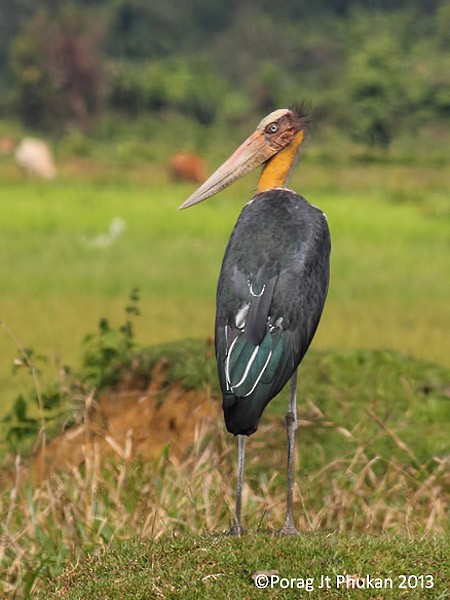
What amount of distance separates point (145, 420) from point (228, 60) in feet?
156

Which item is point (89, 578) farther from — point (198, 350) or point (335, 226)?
point (335, 226)

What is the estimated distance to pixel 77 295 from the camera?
14789 millimetres

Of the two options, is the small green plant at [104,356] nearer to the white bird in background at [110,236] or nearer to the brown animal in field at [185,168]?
the white bird in background at [110,236]

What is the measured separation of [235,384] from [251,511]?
1391 millimetres

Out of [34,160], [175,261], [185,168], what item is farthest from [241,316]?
[34,160]

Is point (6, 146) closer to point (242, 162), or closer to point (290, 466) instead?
point (242, 162)

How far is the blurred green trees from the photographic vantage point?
4056cm

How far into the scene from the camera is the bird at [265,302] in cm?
450

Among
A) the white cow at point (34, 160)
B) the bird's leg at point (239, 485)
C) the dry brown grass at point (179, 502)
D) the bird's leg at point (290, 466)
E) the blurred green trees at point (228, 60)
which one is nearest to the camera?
the bird's leg at point (239, 485)

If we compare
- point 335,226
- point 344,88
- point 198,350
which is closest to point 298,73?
point 344,88

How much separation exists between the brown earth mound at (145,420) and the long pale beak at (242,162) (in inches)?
77.1

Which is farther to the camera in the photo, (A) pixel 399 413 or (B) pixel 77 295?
(B) pixel 77 295

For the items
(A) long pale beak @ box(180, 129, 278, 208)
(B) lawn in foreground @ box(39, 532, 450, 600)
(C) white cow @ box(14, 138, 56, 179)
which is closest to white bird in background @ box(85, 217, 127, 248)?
(C) white cow @ box(14, 138, 56, 179)

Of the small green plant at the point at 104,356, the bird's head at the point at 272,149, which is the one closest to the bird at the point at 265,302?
the bird's head at the point at 272,149
